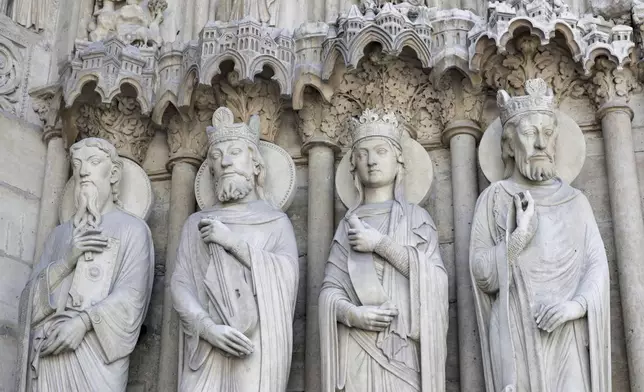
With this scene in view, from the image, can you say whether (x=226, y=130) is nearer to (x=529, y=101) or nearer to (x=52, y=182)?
(x=52, y=182)

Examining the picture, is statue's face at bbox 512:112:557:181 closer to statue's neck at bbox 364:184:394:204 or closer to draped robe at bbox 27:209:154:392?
statue's neck at bbox 364:184:394:204

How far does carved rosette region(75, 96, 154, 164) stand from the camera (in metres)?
7.98

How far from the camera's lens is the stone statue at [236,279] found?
260 inches

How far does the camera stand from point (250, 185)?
23.9 ft

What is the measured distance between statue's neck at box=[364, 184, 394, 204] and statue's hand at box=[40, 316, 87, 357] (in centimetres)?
180

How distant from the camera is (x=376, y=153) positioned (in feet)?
23.4

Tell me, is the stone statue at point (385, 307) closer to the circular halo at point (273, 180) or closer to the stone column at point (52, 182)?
the circular halo at point (273, 180)

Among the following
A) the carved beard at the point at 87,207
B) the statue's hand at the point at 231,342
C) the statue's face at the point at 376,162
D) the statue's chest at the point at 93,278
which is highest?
the statue's face at the point at 376,162

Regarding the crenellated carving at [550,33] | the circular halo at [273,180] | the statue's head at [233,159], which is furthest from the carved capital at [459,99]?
the statue's head at [233,159]

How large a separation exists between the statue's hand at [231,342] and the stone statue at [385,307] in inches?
16.9

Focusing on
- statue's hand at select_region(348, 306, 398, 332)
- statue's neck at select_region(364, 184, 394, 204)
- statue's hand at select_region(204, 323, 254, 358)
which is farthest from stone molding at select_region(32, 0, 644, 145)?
statue's hand at select_region(204, 323, 254, 358)

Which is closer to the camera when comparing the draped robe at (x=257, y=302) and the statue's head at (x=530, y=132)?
the draped robe at (x=257, y=302)

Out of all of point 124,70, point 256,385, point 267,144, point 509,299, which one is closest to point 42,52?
point 124,70

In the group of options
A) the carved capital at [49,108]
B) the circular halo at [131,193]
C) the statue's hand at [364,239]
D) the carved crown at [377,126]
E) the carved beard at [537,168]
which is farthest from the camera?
the carved capital at [49,108]
